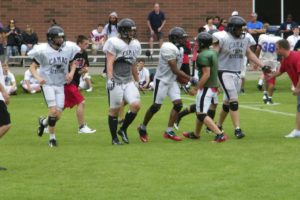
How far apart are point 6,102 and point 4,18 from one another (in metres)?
21.9

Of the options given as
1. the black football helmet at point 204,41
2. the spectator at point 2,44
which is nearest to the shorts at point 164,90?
the black football helmet at point 204,41

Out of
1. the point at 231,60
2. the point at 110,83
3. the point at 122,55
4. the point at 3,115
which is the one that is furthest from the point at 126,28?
the point at 3,115

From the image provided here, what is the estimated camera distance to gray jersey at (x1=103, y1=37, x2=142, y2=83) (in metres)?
14.2

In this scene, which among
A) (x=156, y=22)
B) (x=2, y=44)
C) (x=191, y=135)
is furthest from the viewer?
(x=156, y=22)

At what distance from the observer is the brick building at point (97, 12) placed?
3344 centimetres

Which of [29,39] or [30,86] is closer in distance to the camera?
[30,86]

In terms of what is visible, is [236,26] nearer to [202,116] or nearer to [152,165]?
[202,116]

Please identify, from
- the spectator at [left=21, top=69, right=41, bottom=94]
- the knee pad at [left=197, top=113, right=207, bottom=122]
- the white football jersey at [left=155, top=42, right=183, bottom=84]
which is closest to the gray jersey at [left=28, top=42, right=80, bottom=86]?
the white football jersey at [left=155, top=42, right=183, bottom=84]

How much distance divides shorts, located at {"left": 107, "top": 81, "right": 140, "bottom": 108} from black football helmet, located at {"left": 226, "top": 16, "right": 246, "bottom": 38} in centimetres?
196

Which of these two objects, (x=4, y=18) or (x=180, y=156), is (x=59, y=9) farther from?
(x=180, y=156)

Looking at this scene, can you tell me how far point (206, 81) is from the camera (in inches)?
568

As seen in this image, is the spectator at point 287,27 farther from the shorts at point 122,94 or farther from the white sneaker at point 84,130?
the shorts at point 122,94

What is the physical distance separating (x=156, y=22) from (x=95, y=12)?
244cm

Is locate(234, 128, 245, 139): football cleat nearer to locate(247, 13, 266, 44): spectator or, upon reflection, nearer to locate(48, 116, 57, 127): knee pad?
locate(48, 116, 57, 127): knee pad
